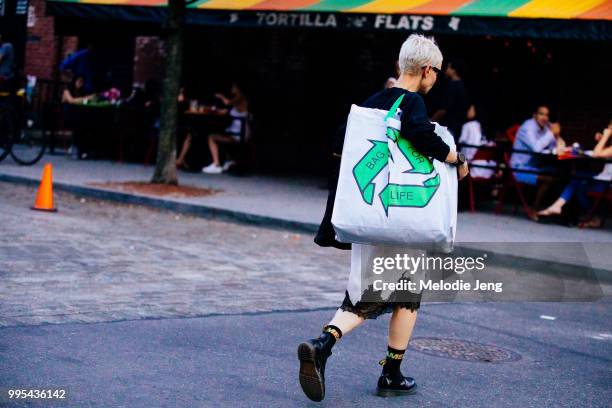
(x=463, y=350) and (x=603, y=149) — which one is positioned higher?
(x=603, y=149)

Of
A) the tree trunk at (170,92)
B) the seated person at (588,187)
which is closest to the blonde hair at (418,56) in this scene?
the seated person at (588,187)

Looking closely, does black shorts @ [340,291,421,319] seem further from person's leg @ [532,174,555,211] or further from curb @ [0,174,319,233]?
person's leg @ [532,174,555,211]

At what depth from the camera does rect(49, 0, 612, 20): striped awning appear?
12752 millimetres

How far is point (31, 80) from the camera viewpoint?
21.9 metres

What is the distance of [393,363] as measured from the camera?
209 inches

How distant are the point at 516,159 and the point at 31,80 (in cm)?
1176

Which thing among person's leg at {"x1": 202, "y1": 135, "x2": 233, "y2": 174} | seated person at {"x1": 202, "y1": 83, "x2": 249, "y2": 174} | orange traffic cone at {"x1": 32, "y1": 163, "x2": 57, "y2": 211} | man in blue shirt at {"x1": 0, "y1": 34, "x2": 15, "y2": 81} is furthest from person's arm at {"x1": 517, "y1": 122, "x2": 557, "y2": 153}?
man in blue shirt at {"x1": 0, "y1": 34, "x2": 15, "y2": 81}

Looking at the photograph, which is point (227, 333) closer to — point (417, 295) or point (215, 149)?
point (417, 295)

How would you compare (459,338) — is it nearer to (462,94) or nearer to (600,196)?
(600,196)

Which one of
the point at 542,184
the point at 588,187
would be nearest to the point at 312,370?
the point at 588,187

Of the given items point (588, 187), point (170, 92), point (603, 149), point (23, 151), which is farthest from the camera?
point (23, 151)

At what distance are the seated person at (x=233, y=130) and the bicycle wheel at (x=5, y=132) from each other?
326 centimetres

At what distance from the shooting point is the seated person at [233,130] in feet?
57.4

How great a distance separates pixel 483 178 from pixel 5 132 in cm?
726
